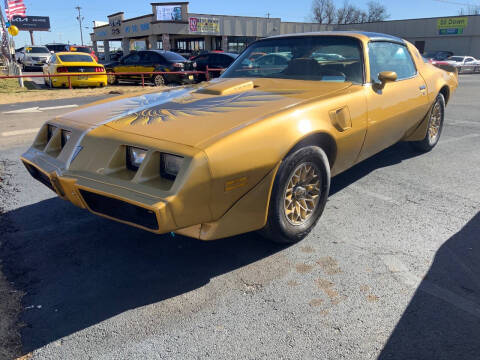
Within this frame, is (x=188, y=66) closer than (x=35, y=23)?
Yes

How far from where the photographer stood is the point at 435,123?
17.2 feet

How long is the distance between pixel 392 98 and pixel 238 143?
214cm

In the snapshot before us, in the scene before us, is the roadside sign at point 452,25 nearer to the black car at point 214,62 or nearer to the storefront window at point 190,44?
the storefront window at point 190,44

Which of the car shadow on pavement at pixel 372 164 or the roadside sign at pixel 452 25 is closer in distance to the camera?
the car shadow on pavement at pixel 372 164

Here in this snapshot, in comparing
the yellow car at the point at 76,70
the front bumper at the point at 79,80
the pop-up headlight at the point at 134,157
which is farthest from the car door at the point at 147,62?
the pop-up headlight at the point at 134,157

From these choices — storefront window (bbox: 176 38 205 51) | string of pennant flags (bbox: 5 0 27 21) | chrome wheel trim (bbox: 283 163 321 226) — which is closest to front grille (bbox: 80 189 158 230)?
chrome wheel trim (bbox: 283 163 321 226)

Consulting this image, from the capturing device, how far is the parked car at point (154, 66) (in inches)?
574

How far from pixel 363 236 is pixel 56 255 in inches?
90.3

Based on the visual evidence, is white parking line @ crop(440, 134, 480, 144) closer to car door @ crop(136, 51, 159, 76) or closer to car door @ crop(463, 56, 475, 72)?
car door @ crop(136, 51, 159, 76)

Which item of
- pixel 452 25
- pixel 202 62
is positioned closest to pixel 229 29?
pixel 452 25

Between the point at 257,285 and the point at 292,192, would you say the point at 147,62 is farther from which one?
the point at 257,285

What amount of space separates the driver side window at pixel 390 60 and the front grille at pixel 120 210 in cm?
247

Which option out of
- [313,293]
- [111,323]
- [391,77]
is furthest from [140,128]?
[391,77]

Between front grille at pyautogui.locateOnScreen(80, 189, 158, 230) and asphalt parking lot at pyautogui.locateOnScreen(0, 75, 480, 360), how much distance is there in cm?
46
